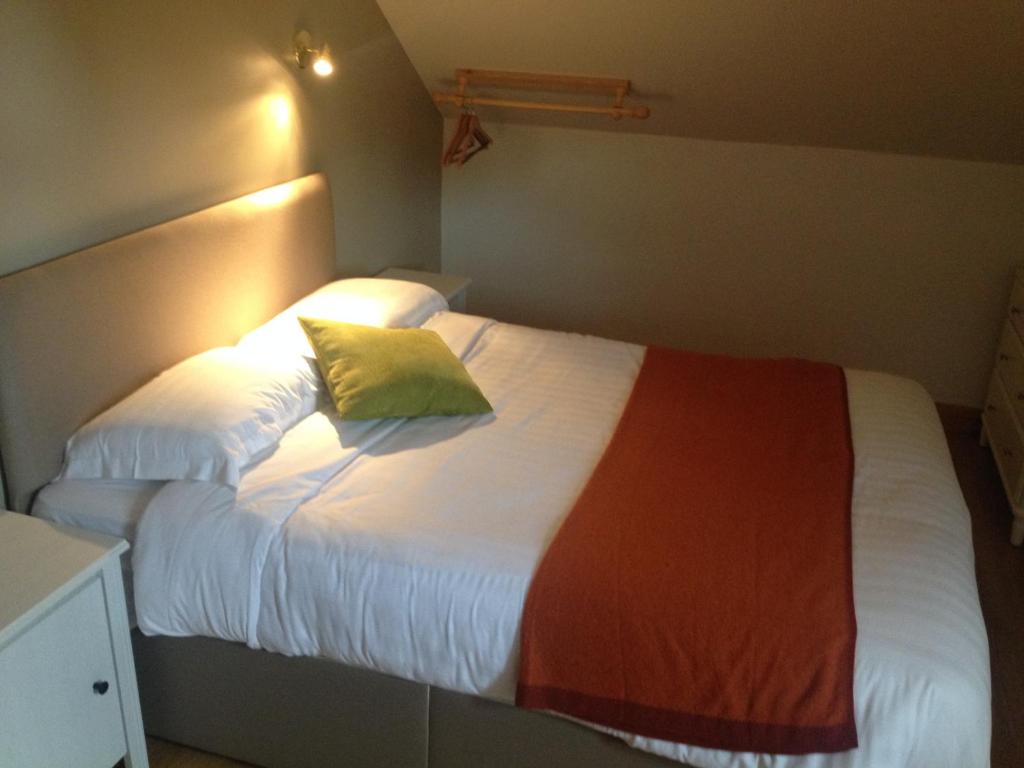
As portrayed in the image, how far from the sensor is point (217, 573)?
194 cm

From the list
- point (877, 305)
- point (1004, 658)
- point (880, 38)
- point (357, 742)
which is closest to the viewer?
point (357, 742)

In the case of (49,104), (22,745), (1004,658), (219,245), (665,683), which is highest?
(49,104)

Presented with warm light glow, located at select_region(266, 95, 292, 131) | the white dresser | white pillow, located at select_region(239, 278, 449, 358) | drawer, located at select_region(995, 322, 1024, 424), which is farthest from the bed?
drawer, located at select_region(995, 322, 1024, 424)

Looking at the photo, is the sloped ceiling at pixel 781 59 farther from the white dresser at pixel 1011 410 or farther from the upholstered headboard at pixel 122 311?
the upholstered headboard at pixel 122 311

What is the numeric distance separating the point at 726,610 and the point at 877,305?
102 inches

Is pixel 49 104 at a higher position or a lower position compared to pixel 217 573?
higher

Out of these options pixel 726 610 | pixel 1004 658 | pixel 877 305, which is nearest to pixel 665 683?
pixel 726 610

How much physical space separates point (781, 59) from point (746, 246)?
99cm

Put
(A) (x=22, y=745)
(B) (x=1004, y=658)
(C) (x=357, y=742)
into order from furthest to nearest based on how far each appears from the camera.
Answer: (B) (x=1004, y=658)
(C) (x=357, y=742)
(A) (x=22, y=745)

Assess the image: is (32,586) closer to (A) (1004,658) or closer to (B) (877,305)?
(A) (1004,658)

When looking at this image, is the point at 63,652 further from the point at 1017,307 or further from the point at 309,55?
the point at 1017,307

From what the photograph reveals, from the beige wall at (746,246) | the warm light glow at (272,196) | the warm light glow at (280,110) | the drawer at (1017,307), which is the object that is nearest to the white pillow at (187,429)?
the warm light glow at (272,196)

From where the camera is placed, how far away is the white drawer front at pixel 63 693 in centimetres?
164

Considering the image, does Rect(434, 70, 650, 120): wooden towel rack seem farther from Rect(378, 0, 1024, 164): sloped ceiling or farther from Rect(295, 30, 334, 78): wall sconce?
Rect(295, 30, 334, 78): wall sconce
